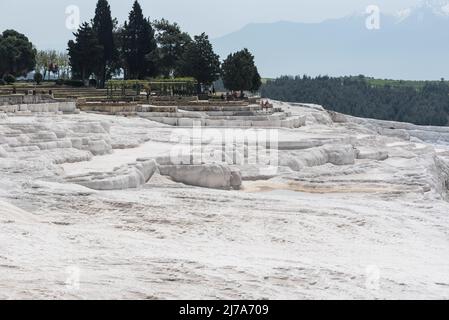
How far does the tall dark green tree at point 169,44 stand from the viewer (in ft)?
195

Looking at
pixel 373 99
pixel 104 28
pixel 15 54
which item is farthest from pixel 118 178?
pixel 373 99

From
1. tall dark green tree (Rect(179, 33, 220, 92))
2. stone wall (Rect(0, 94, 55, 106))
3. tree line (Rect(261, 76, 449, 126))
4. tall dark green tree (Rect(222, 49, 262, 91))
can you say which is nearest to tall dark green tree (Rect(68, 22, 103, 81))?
tall dark green tree (Rect(179, 33, 220, 92))

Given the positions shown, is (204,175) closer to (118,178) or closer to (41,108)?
(118,178)

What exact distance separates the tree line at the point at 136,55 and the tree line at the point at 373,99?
4987 cm

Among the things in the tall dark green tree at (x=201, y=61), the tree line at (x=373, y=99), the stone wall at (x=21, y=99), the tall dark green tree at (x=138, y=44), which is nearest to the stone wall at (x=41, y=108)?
the stone wall at (x=21, y=99)

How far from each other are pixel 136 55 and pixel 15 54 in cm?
904

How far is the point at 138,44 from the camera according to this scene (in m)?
58.2

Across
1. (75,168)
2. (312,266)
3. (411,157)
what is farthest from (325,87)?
(312,266)

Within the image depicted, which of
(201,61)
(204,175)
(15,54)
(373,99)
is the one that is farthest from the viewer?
(373,99)

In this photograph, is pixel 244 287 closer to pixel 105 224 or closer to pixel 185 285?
pixel 185 285

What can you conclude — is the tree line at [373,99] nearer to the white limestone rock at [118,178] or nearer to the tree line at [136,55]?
the tree line at [136,55]

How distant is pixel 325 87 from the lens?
128375 millimetres
